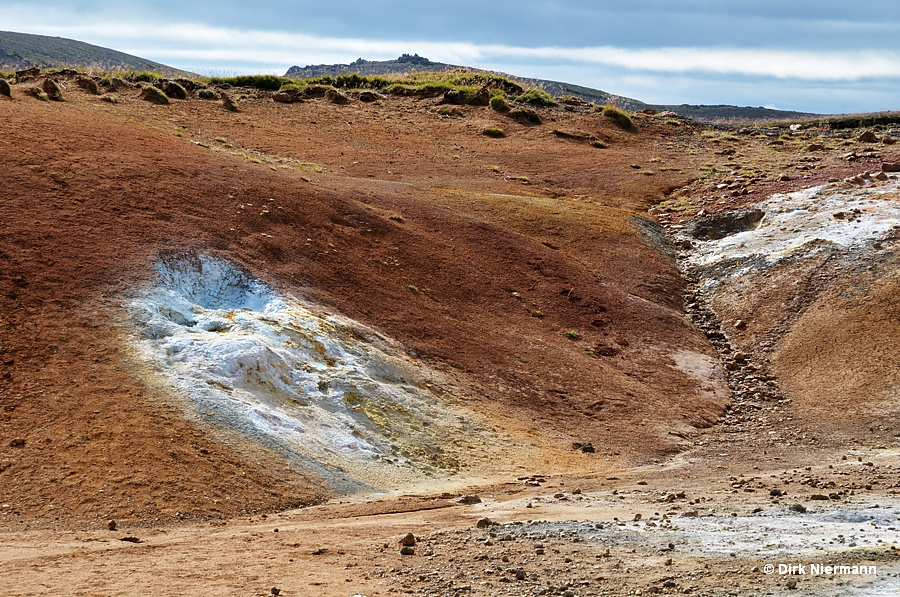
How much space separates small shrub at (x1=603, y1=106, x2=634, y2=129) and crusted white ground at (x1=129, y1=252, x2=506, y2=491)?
95.8ft

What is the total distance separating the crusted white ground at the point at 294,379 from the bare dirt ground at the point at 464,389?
12.8 inches

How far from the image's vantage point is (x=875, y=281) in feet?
64.6

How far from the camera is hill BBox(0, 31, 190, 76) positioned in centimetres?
12181

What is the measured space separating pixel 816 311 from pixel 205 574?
16.5m

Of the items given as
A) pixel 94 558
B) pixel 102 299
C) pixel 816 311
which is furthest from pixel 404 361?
pixel 816 311

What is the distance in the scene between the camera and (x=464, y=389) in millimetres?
14766

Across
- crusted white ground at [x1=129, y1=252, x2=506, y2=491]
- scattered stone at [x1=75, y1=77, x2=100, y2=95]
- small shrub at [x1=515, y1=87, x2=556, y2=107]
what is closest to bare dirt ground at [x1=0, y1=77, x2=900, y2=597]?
crusted white ground at [x1=129, y1=252, x2=506, y2=491]

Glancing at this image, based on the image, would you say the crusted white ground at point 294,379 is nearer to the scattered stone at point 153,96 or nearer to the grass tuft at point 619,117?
the scattered stone at point 153,96

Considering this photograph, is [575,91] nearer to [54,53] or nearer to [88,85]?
[54,53]

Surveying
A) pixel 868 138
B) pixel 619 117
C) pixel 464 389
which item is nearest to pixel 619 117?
pixel 619 117

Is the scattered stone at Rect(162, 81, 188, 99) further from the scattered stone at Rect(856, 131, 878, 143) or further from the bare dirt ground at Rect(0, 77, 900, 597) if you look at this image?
the scattered stone at Rect(856, 131, 878, 143)

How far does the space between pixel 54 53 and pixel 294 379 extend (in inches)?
5752

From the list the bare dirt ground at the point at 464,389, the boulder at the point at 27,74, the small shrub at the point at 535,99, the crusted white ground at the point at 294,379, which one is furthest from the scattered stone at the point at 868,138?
the boulder at the point at 27,74

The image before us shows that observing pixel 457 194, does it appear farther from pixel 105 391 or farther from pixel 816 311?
pixel 105 391
